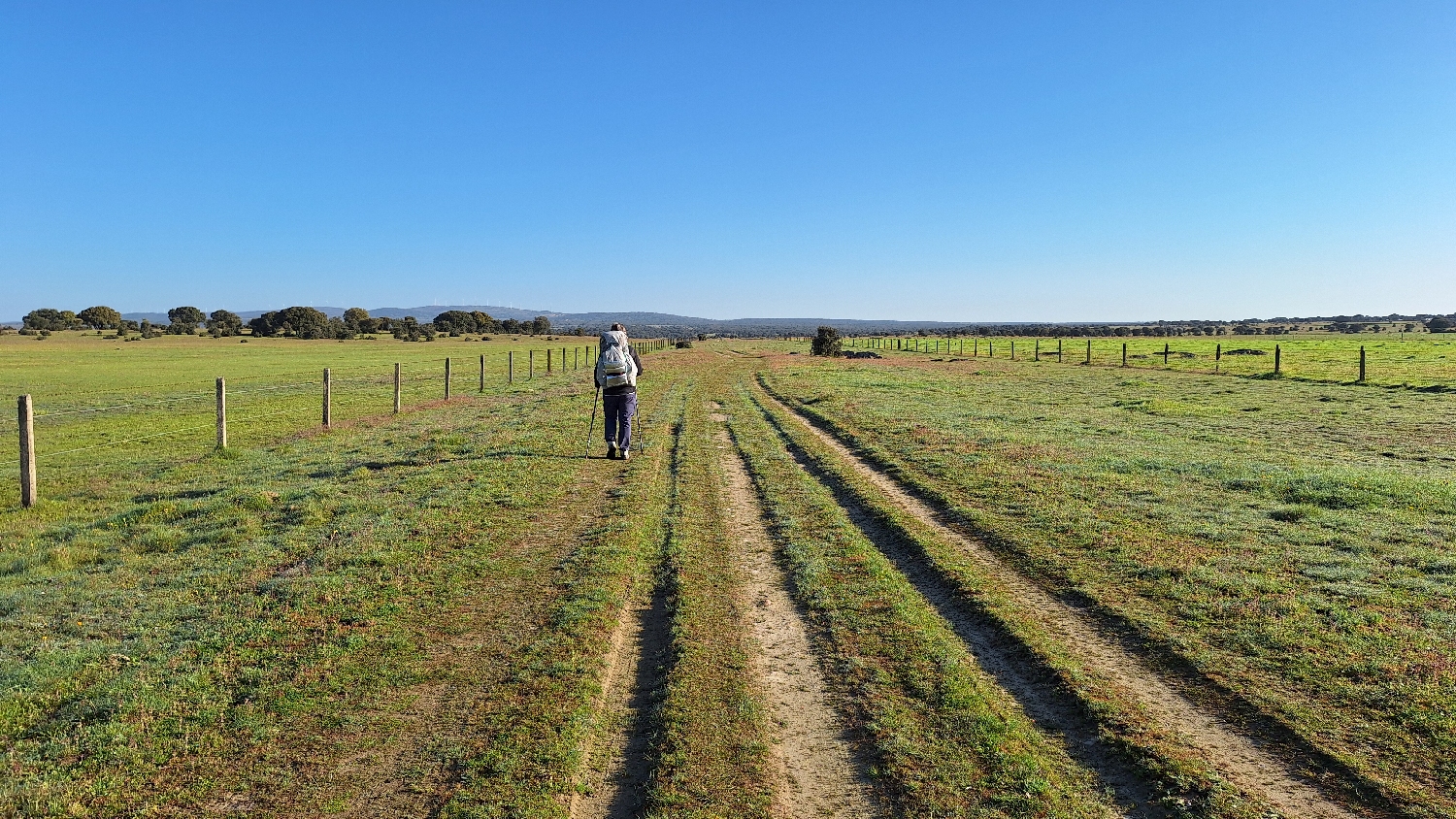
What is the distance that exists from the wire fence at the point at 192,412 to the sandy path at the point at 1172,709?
12.8 meters

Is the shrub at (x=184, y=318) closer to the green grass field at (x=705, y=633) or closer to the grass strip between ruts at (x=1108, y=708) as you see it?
the green grass field at (x=705, y=633)

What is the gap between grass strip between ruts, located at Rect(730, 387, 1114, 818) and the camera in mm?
3850

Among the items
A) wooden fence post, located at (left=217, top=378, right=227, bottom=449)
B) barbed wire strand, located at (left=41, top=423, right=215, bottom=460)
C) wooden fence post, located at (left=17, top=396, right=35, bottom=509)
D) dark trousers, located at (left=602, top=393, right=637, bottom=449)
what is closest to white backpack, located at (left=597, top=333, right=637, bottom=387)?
dark trousers, located at (left=602, top=393, right=637, bottom=449)

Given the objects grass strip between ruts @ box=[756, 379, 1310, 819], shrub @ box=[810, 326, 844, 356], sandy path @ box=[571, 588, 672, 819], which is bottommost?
sandy path @ box=[571, 588, 672, 819]

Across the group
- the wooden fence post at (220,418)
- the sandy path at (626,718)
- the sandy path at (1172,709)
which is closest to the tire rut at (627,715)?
the sandy path at (626,718)

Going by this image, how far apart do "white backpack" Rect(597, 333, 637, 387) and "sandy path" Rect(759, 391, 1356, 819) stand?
7.40 m

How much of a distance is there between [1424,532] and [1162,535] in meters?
2.80

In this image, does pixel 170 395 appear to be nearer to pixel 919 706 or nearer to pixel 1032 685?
pixel 919 706

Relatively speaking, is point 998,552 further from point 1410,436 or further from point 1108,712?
point 1410,436

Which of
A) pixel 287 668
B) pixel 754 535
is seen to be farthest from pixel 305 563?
pixel 754 535

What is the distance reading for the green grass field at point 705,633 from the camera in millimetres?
4020

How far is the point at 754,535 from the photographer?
8852 mm

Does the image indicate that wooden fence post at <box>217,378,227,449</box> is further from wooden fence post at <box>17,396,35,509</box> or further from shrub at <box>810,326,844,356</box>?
shrub at <box>810,326,844,356</box>

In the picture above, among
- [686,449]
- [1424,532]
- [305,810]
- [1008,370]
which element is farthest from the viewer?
[1008,370]
